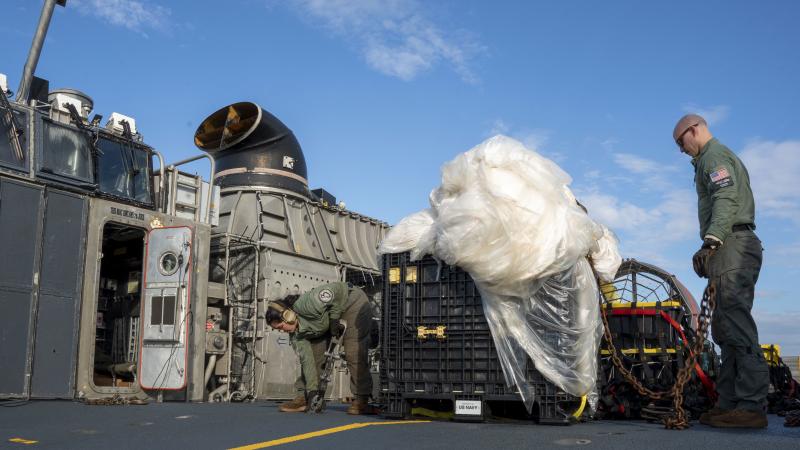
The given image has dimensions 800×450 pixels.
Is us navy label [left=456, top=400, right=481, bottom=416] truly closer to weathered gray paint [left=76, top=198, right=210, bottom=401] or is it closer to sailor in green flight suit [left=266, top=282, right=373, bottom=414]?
sailor in green flight suit [left=266, top=282, right=373, bottom=414]

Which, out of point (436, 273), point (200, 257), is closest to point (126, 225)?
point (200, 257)

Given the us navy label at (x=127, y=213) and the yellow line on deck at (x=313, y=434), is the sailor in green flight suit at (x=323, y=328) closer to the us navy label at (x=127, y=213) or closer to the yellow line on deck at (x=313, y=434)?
the yellow line on deck at (x=313, y=434)

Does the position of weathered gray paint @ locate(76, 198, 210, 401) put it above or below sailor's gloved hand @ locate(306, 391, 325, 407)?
above

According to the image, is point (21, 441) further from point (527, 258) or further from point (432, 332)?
point (527, 258)

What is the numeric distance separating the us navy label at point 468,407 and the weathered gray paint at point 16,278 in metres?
4.98

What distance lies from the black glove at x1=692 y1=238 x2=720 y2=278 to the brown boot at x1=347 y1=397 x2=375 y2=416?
130 inches

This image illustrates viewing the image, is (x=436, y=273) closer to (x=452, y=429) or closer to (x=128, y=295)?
(x=452, y=429)

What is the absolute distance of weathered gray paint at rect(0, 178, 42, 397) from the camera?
7832mm

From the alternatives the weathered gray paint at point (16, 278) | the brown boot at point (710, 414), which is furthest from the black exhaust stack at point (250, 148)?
the brown boot at point (710, 414)

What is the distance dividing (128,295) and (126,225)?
7.01 ft

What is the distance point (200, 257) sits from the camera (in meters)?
9.98

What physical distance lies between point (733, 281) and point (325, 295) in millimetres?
3824

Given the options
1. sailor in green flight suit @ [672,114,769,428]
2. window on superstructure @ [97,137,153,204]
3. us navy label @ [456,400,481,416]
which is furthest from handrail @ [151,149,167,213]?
sailor in green flight suit @ [672,114,769,428]

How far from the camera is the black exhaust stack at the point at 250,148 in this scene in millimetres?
12562
